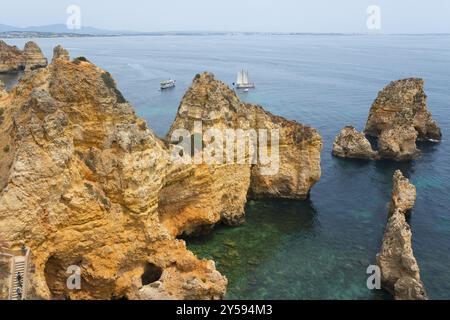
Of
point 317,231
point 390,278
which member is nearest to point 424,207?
point 317,231

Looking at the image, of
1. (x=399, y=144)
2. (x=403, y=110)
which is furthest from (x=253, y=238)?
(x=403, y=110)

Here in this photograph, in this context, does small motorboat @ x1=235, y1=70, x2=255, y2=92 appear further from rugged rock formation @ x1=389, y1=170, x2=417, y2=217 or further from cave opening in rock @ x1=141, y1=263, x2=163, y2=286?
cave opening in rock @ x1=141, y1=263, x2=163, y2=286

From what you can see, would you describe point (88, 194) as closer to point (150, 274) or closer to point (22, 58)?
point (150, 274)

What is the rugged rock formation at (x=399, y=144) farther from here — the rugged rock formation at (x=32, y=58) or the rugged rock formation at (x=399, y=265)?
the rugged rock formation at (x=32, y=58)

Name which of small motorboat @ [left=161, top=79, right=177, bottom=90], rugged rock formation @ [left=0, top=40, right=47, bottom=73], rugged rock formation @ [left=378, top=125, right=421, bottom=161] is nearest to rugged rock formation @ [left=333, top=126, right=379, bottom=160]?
rugged rock formation @ [left=378, top=125, right=421, bottom=161]

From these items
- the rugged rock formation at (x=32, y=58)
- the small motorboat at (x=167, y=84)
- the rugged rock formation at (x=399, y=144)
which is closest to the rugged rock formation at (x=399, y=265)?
the rugged rock formation at (x=399, y=144)
